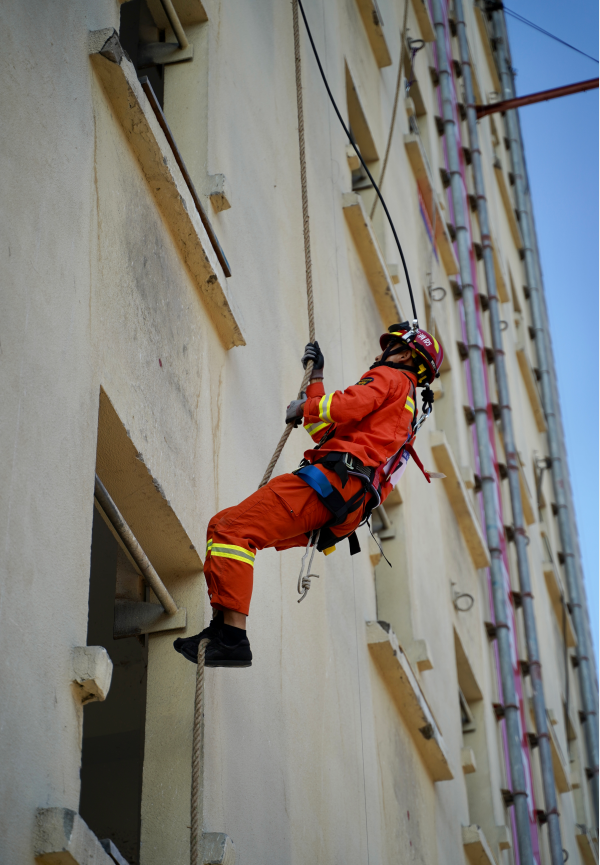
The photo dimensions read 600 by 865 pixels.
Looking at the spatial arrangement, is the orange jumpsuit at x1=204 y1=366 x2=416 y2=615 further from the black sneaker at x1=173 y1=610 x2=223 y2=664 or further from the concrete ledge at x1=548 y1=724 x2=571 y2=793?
the concrete ledge at x1=548 y1=724 x2=571 y2=793

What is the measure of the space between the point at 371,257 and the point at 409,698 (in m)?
3.42

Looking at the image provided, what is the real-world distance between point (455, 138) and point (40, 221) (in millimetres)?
11938

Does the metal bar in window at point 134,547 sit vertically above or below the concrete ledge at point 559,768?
below

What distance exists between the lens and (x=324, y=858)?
19.1 feet

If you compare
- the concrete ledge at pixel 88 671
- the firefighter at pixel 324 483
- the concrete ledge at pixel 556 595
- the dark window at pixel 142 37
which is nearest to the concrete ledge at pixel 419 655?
the firefighter at pixel 324 483

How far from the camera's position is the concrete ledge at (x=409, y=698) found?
748cm

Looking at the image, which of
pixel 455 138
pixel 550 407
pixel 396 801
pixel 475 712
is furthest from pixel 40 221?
pixel 550 407

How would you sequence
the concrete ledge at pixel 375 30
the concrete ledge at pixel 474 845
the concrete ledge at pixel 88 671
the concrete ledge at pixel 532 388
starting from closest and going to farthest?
1. the concrete ledge at pixel 88 671
2. the concrete ledge at pixel 474 845
3. the concrete ledge at pixel 375 30
4. the concrete ledge at pixel 532 388

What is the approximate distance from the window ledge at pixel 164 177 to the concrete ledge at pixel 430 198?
747 cm

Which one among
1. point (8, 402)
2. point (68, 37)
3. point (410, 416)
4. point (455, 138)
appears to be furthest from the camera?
point (455, 138)

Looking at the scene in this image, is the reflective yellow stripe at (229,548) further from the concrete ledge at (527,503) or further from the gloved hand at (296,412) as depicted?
the concrete ledge at (527,503)

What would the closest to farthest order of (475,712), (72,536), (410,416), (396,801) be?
(72,536) < (410,416) < (396,801) < (475,712)

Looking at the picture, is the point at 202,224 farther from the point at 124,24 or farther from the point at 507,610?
the point at 507,610

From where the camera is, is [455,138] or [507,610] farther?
[455,138]
